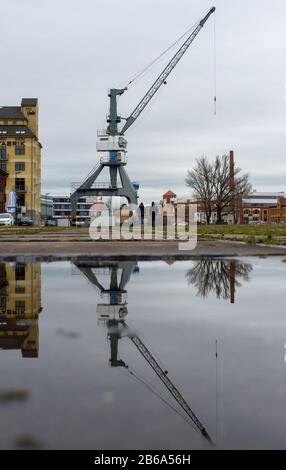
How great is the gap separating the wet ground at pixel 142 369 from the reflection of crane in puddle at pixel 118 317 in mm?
15

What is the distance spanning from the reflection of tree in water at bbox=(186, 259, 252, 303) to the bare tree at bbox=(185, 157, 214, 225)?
2793 inches

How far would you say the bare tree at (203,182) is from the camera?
85.4 metres

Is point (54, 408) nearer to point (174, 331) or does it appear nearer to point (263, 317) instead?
point (174, 331)

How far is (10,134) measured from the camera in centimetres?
9525

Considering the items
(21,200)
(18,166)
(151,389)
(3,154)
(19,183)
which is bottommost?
(151,389)

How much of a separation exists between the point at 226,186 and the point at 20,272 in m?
74.2

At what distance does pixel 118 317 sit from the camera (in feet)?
22.1

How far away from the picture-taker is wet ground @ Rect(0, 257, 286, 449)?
321cm

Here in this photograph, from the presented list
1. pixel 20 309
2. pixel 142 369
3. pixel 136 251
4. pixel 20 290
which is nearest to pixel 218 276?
pixel 20 290

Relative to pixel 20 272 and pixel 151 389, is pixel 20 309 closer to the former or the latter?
pixel 151 389

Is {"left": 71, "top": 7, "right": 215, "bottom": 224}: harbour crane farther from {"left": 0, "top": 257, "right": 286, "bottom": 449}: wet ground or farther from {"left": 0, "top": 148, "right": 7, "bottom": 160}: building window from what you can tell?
{"left": 0, "top": 257, "right": 286, "bottom": 449}: wet ground

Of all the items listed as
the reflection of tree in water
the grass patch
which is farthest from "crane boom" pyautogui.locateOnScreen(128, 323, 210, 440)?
the grass patch

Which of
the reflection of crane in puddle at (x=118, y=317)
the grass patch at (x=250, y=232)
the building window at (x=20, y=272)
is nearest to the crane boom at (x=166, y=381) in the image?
the reflection of crane in puddle at (x=118, y=317)

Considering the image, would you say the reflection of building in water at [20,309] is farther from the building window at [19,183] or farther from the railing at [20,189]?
the building window at [19,183]
